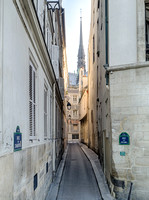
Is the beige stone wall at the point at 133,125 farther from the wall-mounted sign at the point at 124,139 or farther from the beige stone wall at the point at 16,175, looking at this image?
the beige stone wall at the point at 16,175

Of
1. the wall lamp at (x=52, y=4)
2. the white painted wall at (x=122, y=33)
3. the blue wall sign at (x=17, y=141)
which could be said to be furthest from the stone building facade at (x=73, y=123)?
the blue wall sign at (x=17, y=141)

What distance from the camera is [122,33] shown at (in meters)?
8.66

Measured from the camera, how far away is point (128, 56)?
855cm

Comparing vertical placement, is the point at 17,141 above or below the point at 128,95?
below

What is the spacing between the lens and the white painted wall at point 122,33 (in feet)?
28.1

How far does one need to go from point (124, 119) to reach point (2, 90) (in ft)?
18.9

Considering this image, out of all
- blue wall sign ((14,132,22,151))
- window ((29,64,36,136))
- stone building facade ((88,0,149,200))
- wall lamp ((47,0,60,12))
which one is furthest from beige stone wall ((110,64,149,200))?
blue wall sign ((14,132,22,151))

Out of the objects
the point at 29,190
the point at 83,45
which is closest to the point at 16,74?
the point at 29,190

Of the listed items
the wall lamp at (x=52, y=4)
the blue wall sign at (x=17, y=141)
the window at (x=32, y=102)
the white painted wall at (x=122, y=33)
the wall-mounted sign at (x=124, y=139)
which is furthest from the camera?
the wall lamp at (x=52, y=4)

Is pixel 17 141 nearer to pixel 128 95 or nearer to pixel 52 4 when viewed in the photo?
pixel 128 95

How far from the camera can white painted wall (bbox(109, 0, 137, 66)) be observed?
855cm

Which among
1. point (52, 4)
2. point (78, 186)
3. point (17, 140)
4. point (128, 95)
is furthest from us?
point (78, 186)

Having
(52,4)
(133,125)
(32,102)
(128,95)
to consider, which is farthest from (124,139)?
(52,4)

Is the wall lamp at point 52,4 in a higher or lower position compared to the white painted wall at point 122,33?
higher
